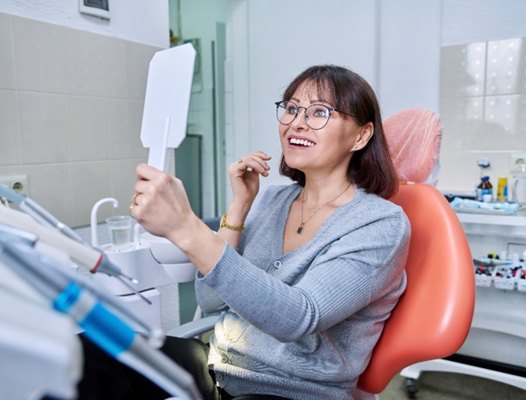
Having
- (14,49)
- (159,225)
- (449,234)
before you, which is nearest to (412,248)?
(449,234)

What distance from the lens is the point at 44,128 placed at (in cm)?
147

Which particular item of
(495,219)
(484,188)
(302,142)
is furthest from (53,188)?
(484,188)

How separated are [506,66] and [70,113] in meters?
1.91

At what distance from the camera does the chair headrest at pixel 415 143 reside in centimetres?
118

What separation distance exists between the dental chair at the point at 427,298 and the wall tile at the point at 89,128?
2.64 ft

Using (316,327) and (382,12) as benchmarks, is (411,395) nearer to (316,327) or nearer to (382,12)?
(316,327)

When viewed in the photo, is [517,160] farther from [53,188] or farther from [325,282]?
[53,188]

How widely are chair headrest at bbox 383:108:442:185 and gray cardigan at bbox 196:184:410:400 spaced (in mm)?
254

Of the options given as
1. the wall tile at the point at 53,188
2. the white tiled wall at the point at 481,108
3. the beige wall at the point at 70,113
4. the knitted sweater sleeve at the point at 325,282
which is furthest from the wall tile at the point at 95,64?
the white tiled wall at the point at 481,108

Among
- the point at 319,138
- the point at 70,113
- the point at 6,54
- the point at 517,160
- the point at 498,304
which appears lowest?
the point at 498,304

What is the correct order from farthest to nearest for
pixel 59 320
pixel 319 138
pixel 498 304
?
pixel 498 304, pixel 319 138, pixel 59 320

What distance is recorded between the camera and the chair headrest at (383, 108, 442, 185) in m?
1.18

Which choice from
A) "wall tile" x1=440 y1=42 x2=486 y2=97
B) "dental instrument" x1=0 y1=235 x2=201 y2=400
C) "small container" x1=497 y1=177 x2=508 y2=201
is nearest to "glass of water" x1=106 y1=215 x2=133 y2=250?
"dental instrument" x1=0 y1=235 x2=201 y2=400

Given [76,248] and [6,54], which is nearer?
[76,248]
